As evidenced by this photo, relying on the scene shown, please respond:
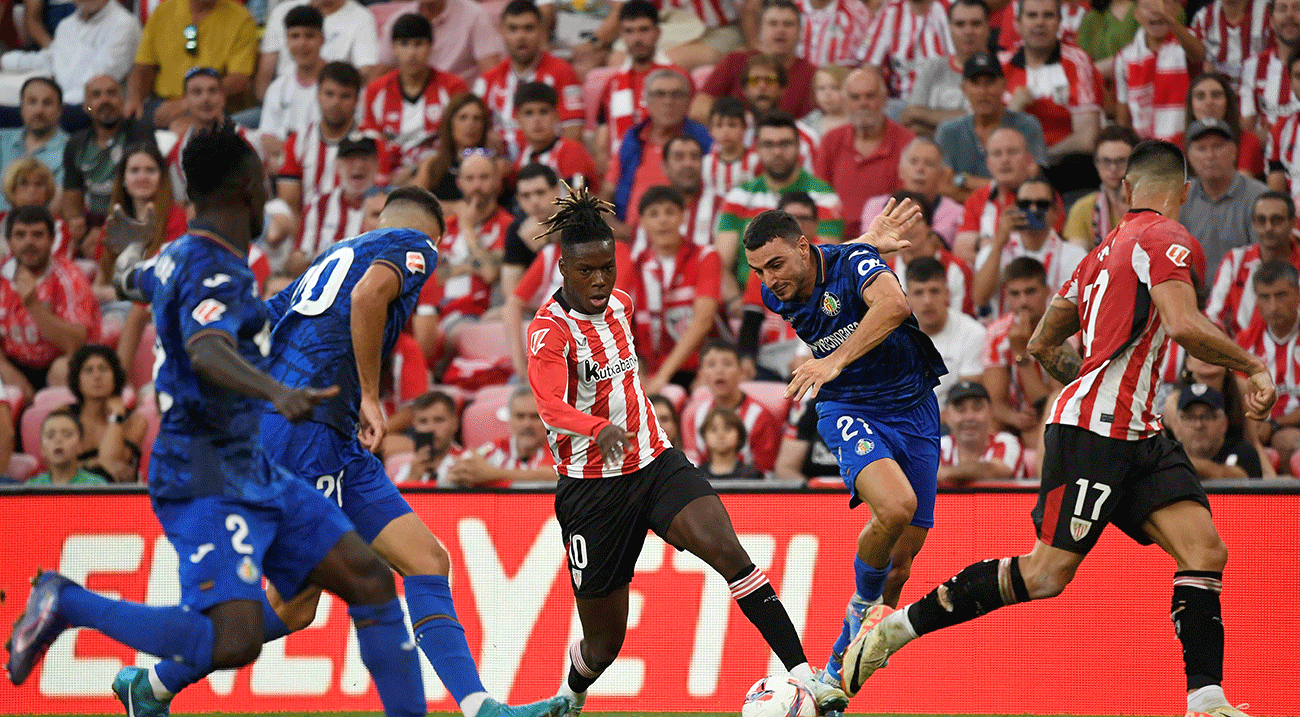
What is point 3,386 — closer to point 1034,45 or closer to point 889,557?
point 889,557

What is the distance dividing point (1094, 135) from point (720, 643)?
597 centimetres

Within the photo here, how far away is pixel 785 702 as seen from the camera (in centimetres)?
611

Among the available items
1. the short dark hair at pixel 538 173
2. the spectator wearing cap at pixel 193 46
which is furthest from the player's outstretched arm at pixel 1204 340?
the spectator wearing cap at pixel 193 46

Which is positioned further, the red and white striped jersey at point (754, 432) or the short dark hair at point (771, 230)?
the red and white striped jersey at point (754, 432)

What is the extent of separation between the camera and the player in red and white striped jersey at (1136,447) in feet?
19.5

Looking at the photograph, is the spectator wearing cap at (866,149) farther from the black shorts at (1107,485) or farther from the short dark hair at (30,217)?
the short dark hair at (30,217)

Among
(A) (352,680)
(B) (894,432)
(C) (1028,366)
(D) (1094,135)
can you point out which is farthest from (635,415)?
(D) (1094,135)

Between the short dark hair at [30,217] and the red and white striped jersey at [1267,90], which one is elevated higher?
the red and white striped jersey at [1267,90]

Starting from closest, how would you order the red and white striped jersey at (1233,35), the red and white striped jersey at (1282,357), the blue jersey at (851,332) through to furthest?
the blue jersey at (851,332)
the red and white striped jersey at (1282,357)
the red and white striped jersey at (1233,35)

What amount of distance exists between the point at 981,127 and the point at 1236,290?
8.74ft

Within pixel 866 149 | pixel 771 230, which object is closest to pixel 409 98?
pixel 866 149

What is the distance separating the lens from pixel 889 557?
22.5ft

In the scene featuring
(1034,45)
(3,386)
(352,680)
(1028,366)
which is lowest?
(352,680)

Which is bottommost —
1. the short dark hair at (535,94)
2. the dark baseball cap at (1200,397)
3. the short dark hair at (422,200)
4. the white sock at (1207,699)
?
the white sock at (1207,699)
